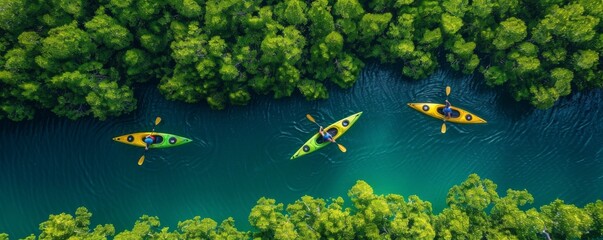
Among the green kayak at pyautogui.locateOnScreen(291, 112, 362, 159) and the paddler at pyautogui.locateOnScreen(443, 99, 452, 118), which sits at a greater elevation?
the paddler at pyautogui.locateOnScreen(443, 99, 452, 118)

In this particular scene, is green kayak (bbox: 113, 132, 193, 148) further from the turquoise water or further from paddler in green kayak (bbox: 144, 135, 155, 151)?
the turquoise water

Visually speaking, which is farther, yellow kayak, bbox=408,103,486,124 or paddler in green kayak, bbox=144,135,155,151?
yellow kayak, bbox=408,103,486,124

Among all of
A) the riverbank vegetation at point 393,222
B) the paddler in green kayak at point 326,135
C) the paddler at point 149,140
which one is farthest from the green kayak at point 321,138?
the paddler at point 149,140

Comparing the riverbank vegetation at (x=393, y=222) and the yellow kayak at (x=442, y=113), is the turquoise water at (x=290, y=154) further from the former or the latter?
the riverbank vegetation at (x=393, y=222)

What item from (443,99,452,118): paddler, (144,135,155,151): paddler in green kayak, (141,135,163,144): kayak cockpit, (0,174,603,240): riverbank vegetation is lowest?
(0,174,603,240): riverbank vegetation

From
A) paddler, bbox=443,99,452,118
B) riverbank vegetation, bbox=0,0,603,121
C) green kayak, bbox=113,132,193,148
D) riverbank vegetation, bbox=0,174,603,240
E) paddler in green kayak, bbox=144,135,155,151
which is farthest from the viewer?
green kayak, bbox=113,132,193,148

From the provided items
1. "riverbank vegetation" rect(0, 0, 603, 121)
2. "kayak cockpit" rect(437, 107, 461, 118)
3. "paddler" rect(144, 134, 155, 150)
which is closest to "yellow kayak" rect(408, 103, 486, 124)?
"kayak cockpit" rect(437, 107, 461, 118)

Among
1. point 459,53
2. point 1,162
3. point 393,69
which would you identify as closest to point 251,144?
point 393,69

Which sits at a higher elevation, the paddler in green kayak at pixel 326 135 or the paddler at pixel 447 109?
the paddler at pixel 447 109

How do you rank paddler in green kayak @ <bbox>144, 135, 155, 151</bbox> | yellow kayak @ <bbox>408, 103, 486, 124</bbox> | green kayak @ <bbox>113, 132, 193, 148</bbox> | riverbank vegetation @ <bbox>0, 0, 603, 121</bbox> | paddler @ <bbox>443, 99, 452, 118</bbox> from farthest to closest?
yellow kayak @ <bbox>408, 103, 486, 124</bbox>
green kayak @ <bbox>113, 132, 193, 148</bbox>
paddler @ <bbox>443, 99, 452, 118</bbox>
paddler in green kayak @ <bbox>144, 135, 155, 151</bbox>
riverbank vegetation @ <bbox>0, 0, 603, 121</bbox>
